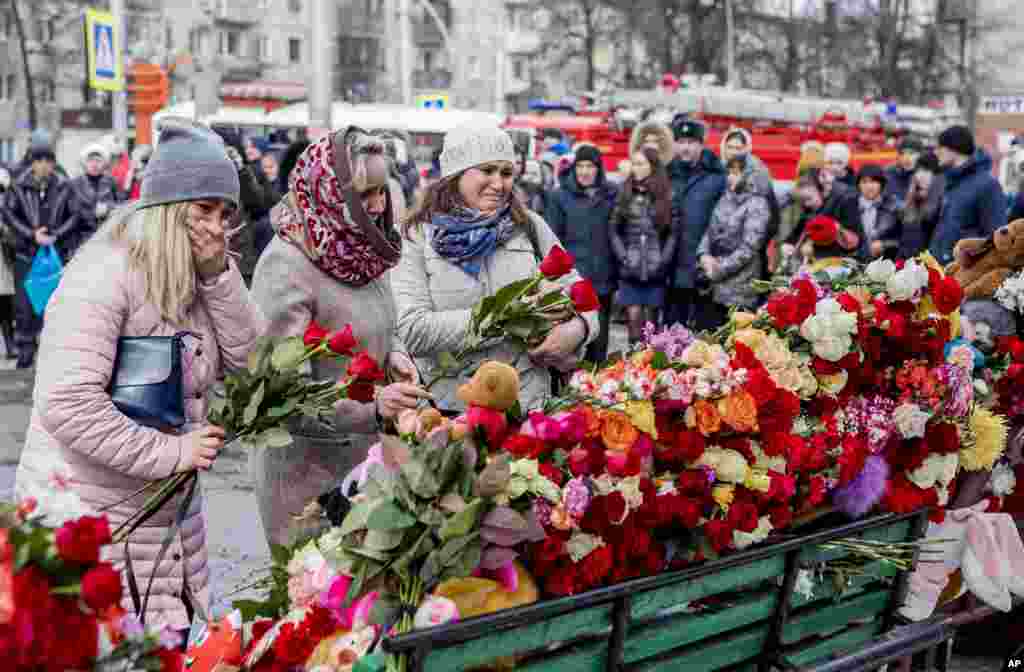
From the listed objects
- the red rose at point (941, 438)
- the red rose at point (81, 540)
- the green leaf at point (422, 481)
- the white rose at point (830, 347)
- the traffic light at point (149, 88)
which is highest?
the traffic light at point (149, 88)

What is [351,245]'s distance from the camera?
4.00 metres

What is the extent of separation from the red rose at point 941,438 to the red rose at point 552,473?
1.55m

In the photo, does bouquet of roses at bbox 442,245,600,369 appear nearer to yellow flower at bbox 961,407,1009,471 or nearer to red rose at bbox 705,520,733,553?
red rose at bbox 705,520,733,553

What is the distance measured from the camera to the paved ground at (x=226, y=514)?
19.7 feet

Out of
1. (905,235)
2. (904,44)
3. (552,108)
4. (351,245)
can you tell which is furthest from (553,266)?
(904,44)

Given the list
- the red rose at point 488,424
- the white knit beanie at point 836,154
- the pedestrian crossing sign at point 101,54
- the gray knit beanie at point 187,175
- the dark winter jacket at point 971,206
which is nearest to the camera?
the red rose at point 488,424

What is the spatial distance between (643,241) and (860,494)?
6.95 m

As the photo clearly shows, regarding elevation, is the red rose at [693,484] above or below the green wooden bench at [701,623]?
above

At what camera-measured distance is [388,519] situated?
282 centimetres

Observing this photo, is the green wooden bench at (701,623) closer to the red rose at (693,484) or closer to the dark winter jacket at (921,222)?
the red rose at (693,484)

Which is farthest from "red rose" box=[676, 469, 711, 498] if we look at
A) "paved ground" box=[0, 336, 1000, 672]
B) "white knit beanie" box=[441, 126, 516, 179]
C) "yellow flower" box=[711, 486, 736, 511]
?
"paved ground" box=[0, 336, 1000, 672]

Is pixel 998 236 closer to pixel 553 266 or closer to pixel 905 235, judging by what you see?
pixel 553 266

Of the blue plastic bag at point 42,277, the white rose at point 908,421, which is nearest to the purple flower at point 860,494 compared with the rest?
the white rose at point 908,421

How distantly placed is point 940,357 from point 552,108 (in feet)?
85.9
